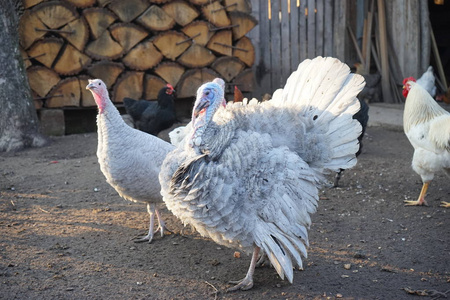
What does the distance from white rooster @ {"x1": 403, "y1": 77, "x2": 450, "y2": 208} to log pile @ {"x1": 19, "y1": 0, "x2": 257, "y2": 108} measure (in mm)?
3992

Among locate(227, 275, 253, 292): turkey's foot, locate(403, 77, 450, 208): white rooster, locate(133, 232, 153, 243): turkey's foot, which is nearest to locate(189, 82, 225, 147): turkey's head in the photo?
locate(227, 275, 253, 292): turkey's foot

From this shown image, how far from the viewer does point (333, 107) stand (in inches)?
149

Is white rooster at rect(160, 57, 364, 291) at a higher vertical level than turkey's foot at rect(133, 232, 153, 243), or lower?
higher

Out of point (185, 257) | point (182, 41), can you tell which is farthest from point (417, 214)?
point (182, 41)

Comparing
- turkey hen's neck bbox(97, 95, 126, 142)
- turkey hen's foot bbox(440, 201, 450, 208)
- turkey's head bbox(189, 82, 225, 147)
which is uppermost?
turkey's head bbox(189, 82, 225, 147)

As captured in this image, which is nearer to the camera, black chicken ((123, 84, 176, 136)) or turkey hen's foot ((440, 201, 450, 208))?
turkey hen's foot ((440, 201, 450, 208))

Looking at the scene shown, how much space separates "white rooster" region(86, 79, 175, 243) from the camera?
420 centimetres

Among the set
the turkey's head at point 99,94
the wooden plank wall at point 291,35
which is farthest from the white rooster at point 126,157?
the wooden plank wall at point 291,35

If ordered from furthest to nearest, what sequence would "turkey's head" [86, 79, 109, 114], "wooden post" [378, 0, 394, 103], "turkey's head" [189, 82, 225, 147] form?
"wooden post" [378, 0, 394, 103] → "turkey's head" [86, 79, 109, 114] → "turkey's head" [189, 82, 225, 147]

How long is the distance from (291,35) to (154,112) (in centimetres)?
397

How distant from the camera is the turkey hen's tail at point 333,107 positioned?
3729 mm

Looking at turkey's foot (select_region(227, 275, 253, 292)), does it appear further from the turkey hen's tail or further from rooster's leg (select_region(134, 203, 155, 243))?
rooster's leg (select_region(134, 203, 155, 243))

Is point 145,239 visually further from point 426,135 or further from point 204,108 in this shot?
point 426,135

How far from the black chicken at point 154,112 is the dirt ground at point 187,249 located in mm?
1456
